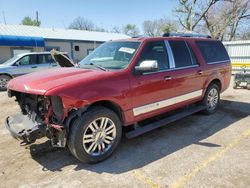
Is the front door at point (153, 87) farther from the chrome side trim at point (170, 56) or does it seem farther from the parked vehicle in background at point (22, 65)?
the parked vehicle in background at point (22, 65)

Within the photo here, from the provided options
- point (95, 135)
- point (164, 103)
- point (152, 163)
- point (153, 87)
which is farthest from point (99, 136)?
point (164, 103)

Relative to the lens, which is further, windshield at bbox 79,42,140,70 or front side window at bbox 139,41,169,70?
front side window at bbox 139,41,169,70

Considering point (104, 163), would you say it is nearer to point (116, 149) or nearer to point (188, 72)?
point (116, 149)

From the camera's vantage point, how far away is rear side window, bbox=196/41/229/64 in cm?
563

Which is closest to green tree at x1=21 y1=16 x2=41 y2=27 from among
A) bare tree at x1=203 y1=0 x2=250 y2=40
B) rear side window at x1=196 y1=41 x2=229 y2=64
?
bare tree at x1=203 y1=0 x2=250 y2=40

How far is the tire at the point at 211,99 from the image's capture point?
5.79 m

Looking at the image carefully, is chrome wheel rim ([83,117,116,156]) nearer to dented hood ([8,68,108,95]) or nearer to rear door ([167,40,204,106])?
dented hood ([8,68,108,95])

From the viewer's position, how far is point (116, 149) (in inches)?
162

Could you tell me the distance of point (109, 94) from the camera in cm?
352

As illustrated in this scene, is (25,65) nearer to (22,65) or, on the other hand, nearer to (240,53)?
(22,65)

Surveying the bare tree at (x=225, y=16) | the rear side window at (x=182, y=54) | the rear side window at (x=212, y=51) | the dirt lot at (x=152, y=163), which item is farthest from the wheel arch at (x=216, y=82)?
the bare tree at (x=225, y=16)

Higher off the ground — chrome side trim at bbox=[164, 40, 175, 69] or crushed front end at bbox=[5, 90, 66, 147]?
chrome side trim at bbox=[164, 40, 175, 69]

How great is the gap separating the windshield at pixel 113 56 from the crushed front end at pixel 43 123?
1157 millimetres

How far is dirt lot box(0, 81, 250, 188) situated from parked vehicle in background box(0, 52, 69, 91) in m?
6.96
